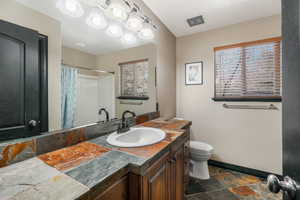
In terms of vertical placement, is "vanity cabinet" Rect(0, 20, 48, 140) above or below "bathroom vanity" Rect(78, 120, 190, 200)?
above

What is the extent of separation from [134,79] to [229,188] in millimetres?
1849

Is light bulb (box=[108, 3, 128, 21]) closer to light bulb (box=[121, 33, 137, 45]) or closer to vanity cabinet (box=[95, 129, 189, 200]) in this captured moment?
light bulb (box=[121, 33, 137, 45])

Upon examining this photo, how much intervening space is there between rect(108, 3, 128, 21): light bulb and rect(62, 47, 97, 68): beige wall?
1.64 feet

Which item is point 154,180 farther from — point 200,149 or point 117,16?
point 117,16

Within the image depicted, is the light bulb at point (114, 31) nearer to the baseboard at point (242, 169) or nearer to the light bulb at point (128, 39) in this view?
the light bulb at point (128, 39)

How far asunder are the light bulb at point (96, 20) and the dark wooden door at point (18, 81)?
1.58 feet

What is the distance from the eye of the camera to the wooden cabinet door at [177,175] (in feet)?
3.54

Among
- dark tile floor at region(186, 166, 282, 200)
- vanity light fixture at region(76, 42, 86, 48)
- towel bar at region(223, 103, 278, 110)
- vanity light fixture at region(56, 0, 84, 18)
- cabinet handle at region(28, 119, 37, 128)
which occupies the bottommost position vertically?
dark tile floor at region(186, 166, 282, 200)

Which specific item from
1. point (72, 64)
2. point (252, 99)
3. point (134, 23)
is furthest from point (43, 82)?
point (252, 99)

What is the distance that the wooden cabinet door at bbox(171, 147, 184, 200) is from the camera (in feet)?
3.54

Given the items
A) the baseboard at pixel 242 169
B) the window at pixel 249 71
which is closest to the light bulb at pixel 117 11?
the window at pixel 249 71

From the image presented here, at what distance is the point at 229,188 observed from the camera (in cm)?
171

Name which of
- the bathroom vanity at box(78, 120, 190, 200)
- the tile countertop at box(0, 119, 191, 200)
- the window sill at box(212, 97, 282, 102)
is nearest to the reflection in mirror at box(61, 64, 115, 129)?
the tile countertop at box(0, 119, 191, 200)

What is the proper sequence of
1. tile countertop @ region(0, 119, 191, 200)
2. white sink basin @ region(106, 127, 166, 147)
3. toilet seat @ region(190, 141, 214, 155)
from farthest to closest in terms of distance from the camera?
toilet seat @ region(190, 141, 214, 155) → white sink basin @ region(106, 127, 166, 147) → tile countertop @ region(0, 119, 191, 200)
